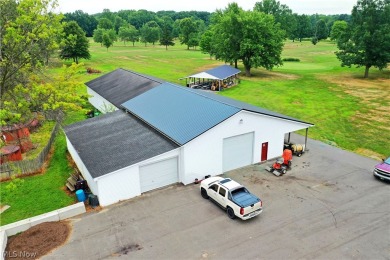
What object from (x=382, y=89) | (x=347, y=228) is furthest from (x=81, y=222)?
(x=382, y=89)

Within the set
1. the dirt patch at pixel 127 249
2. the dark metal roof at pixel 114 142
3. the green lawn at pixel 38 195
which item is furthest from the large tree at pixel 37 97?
the dirt patch at pixel 127 249

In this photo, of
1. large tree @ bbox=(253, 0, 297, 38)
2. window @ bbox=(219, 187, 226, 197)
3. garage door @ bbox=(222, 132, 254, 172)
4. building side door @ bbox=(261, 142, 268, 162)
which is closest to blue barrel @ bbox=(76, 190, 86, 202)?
window @ bbox=(219, 187, 226, 197)

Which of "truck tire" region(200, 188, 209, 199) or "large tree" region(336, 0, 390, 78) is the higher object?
"large tree" region(336, 0, 390, 78)

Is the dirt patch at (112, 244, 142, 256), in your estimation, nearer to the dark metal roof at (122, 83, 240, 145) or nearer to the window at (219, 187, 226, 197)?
the window at (219, 187, 226, 197)

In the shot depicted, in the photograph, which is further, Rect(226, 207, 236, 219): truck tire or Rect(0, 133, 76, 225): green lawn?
Rect(0, 133, 76, 225): green lawn

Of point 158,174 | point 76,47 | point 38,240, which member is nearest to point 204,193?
point 158,174

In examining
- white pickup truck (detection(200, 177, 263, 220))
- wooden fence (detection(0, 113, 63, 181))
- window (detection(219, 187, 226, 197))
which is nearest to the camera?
white pickup truck (detection(200, 177, 263, 220))

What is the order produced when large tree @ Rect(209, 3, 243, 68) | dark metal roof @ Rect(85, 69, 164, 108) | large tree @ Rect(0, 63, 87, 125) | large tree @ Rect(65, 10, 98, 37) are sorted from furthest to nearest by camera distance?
large tree @ Rect(65, 10, 98, 37)
large tree @ Rect(209, 3, 243, 68)
dark metal roof @ Rect(85, 69, 164, 108)
large tree @ Rect(0, 63, 87, 125)
